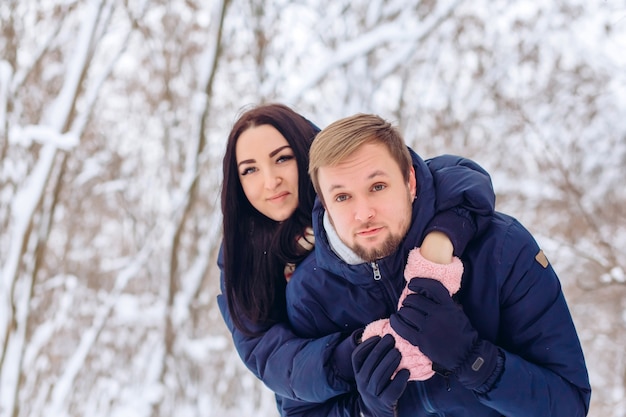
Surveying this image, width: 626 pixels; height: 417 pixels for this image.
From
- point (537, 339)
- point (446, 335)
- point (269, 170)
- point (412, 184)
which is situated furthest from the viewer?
point (269, 170)

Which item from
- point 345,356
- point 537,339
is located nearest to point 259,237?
point 345,356

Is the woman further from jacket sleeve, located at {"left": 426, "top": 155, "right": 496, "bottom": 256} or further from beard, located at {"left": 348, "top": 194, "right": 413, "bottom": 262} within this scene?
beard, located at {"left": 348, "top": 194, "right": 413, "bottom": 262}

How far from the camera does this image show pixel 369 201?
1.71 metres

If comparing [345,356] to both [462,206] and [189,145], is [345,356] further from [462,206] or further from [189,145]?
[189,145]

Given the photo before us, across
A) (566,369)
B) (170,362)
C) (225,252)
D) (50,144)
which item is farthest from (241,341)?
(170,362)

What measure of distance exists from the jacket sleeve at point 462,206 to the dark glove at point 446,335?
0.16m

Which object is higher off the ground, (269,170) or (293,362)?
(269,170)

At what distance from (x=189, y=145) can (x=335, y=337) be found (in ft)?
13.5

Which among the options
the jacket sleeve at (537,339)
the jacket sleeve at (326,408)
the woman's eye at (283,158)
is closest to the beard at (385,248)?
the jacket sleeve at (537,339)

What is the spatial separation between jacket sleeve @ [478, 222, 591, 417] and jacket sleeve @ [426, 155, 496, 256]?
0.29ft

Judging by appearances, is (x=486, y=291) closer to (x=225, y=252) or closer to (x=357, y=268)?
(x=357, y=268)

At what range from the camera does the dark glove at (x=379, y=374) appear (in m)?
1.62

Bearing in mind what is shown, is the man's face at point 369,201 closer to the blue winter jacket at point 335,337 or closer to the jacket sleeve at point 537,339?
the blue winter jacket at point 335,337

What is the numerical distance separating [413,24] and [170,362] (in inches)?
144
